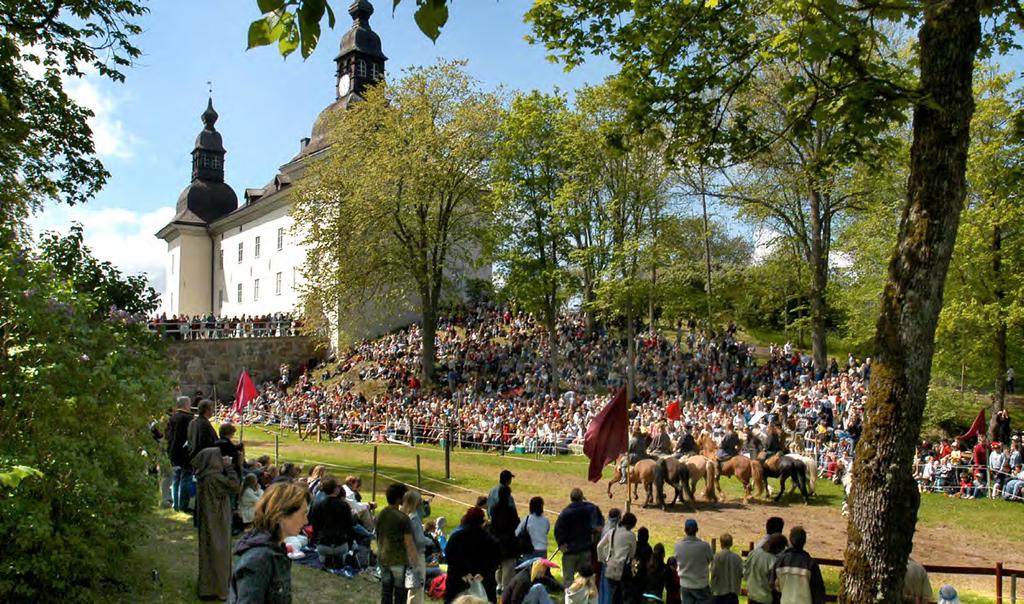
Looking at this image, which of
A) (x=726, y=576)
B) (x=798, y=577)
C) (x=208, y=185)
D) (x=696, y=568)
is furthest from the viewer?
(x=208, y=185)

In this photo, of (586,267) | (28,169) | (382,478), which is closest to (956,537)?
(382,478)

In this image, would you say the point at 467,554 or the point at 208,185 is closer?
the point at 467,554

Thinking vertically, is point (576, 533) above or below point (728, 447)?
below

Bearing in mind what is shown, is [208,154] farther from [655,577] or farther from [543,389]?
[655,577]

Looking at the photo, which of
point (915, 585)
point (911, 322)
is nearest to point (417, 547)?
point (915, 585)

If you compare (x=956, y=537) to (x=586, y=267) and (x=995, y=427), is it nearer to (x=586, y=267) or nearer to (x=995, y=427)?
(x=995, y=427)

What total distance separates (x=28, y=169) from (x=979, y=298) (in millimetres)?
26142

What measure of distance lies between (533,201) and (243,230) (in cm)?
3379

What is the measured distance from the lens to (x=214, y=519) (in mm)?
8852

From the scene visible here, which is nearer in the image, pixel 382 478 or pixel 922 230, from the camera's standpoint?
pixel 922 230

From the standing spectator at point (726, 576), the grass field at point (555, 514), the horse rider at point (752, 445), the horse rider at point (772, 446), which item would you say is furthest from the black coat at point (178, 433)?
Result: the horse rider at point (752, 445)

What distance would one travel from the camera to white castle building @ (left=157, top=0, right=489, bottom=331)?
57.3 metres

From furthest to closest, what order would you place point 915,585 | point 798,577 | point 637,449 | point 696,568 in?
point 637,449
point 696,568
point 798,577
point 915,585

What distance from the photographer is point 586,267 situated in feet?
121
